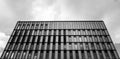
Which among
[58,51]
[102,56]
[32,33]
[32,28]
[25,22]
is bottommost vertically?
[102,56]

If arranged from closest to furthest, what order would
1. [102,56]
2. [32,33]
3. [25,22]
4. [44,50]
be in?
1. [102,56]
2. [44,50]
3. [32,33]
4. [25,22]

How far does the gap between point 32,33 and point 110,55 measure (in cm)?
2653

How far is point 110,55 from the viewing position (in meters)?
26.2

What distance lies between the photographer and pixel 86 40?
98.4 feet

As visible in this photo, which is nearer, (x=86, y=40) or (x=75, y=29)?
(x=86, y=40)

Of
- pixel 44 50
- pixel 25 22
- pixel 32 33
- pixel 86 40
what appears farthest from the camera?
pixel 25 22

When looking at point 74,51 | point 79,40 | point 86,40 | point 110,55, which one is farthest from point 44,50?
point 110,55

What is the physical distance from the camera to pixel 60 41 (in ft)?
98.9

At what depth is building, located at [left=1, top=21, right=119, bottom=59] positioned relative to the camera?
1059 inches

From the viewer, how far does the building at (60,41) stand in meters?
26.9

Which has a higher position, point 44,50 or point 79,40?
point 79,40

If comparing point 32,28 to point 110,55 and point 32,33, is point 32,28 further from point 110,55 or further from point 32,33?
point 110,55

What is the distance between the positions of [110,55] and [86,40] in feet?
26.5

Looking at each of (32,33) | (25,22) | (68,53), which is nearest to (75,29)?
(68,53)
